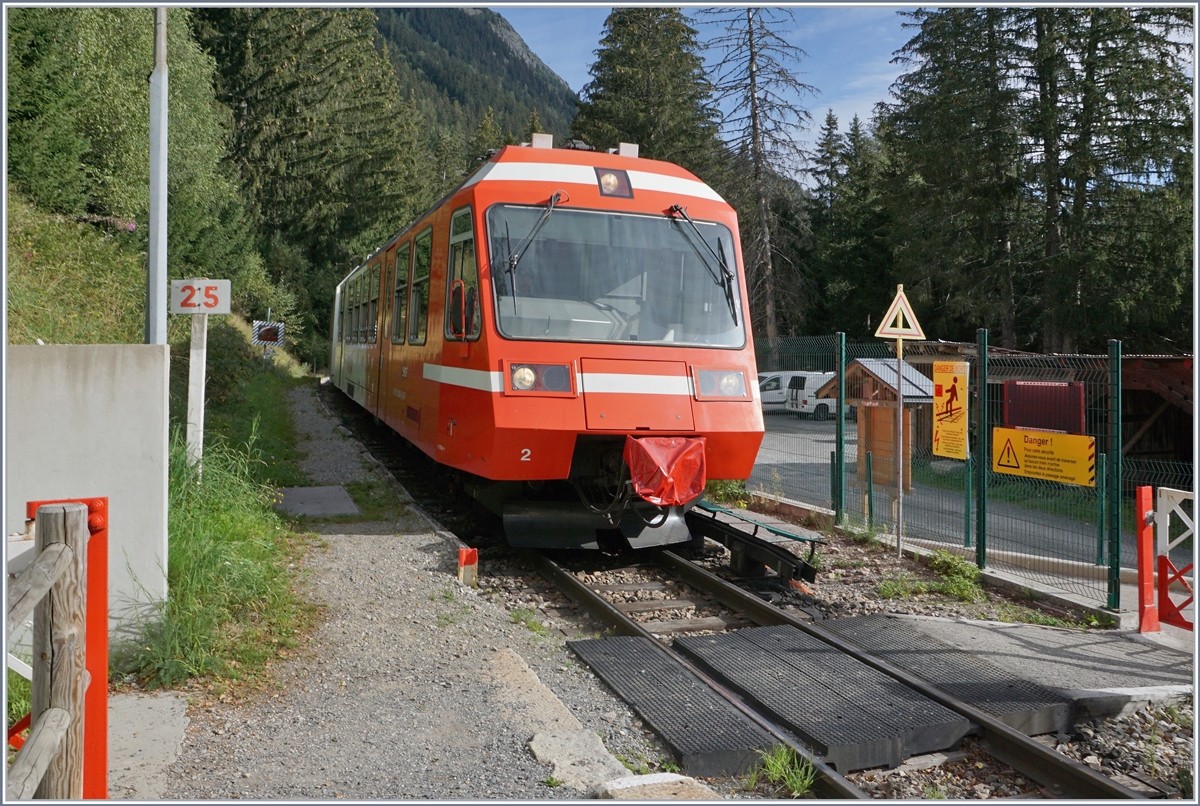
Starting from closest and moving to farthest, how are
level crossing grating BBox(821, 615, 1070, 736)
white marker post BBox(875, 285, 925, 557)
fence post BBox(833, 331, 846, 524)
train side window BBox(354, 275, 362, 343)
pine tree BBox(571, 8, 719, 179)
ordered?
level crossing grating BBox(821, 615, 1070, 736), white marker post BBox(875, 285, 925, 557), fence post BBox(833, 331, 846, 524), train side window BBox(354, 275, 362, 343), pine tree BBox(571, 8, 719, 179)

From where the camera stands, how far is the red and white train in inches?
294

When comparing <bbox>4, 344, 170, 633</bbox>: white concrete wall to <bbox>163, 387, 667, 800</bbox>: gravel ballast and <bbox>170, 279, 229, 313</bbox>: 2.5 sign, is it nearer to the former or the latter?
<bbox>163, 387, 667, 800</bbox>: gravel ballast

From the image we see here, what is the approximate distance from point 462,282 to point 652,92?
3162cm

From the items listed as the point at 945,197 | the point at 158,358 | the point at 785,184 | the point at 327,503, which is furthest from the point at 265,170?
the point at 158,358

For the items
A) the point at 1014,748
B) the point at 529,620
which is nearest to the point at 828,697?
the point at 1014,748

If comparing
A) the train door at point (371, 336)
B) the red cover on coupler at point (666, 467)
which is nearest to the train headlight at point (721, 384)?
the red cover on coupler at point (666, 467)

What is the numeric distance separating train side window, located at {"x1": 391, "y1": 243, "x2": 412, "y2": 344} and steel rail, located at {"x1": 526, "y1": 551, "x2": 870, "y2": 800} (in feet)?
12.2

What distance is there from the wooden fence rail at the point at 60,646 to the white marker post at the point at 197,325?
512 centimetres

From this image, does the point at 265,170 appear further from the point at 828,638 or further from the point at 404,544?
the point at 828,638

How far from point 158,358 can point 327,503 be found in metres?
5.31

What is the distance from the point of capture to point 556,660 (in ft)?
19.3

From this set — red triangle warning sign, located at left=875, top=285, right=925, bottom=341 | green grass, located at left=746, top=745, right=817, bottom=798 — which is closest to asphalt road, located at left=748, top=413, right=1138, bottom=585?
red triangle warning sign, located at left=875, top=285, right=925, bottom=341

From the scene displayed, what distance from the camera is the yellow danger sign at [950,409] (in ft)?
29.2

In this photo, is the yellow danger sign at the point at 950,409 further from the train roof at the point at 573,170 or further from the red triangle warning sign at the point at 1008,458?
the train roof at the point at 573,170
